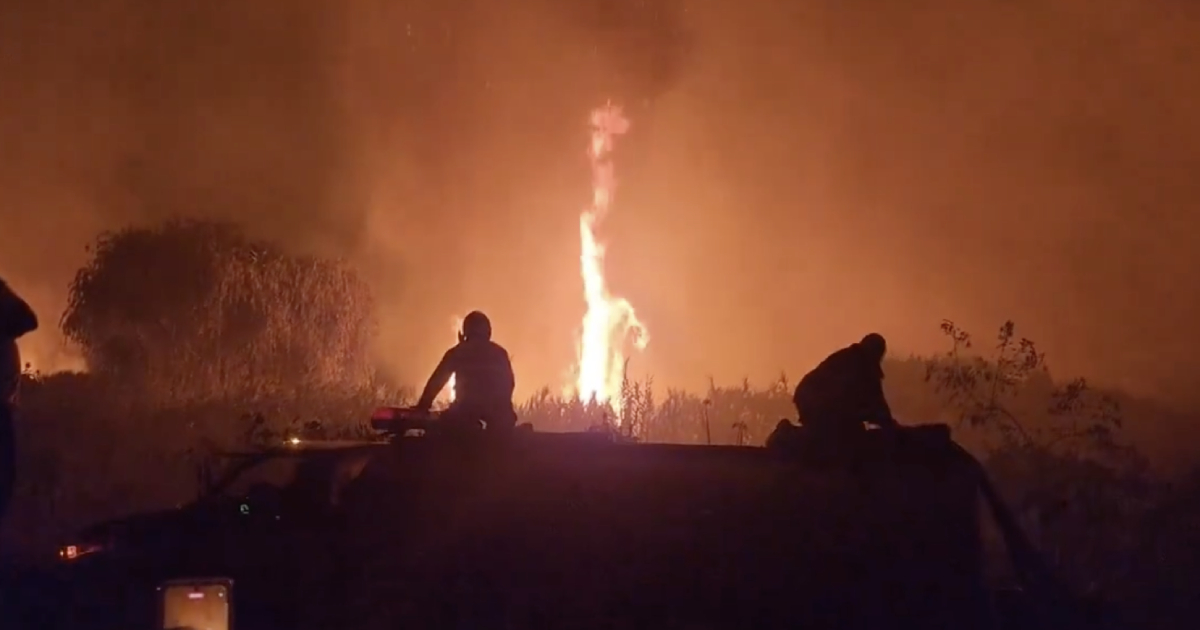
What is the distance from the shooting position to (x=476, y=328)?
27.6 ft

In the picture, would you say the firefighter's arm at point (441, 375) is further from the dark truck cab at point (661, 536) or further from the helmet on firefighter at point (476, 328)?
the dark truck cab at point (661, 536)

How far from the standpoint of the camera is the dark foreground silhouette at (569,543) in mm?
6180

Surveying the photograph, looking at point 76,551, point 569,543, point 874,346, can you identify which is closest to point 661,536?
point 569,543

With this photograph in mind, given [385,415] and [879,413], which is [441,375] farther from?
[879,413]

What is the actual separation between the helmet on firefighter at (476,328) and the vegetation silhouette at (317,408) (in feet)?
6.95

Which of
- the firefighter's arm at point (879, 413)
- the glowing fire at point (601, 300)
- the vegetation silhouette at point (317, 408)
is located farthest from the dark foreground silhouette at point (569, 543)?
the glowing fire at point (601, 300)

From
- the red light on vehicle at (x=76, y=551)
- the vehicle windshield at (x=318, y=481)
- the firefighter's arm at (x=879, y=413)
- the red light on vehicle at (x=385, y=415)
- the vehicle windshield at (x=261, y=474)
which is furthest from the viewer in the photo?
the firefighter's arm at (x=879, y=413)

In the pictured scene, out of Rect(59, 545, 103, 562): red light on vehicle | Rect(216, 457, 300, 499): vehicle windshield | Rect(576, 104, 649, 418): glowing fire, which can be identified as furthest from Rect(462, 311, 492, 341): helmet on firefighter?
Rect(576, 104, 649, 418): glowing fire

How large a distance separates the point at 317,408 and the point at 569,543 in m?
14.9

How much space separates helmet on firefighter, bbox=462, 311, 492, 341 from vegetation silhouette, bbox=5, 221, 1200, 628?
2120 mm

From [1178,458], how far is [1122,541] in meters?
5.21

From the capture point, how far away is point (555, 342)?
2697 cm

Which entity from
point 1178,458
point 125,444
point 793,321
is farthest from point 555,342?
point 1178,458

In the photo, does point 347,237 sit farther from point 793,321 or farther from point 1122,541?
point 1122,541
